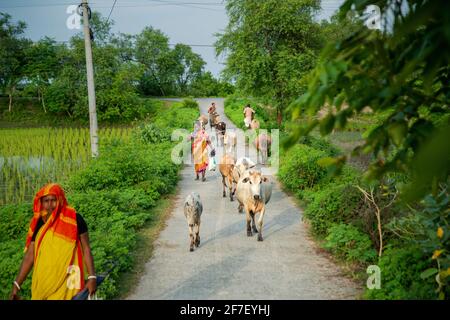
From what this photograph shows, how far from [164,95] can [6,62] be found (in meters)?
21.8

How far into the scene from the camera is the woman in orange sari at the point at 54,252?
14.1 feet

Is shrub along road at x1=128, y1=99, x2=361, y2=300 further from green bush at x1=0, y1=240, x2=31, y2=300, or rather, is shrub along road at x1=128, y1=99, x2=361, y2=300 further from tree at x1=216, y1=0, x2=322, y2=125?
tree at x1=216, y1=0, x2=322, y2=125

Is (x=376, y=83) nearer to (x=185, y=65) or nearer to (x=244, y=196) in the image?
(x=244, y=196)

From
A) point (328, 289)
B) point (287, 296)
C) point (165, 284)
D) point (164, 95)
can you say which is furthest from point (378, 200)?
point (164, 95)

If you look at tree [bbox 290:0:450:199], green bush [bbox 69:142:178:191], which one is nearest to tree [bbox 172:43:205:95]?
green bush [bbox 69:142:178:191]

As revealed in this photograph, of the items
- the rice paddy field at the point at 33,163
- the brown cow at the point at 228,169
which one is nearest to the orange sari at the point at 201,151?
the brown cow at the point at 228,169

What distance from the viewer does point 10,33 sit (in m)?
39.1

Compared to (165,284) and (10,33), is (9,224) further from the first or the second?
(10,33)

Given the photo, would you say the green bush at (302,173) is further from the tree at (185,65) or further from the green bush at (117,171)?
the tree at (185,65)

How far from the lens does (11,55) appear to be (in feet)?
123

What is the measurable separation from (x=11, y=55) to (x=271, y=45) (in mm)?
25704

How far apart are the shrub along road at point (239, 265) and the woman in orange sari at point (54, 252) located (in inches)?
71.7

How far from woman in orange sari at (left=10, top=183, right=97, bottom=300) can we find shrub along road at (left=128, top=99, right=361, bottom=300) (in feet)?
5.97

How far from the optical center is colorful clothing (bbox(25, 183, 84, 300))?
14.1 ft
